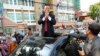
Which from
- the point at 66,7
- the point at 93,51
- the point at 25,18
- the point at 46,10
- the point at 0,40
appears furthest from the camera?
the point at 66,7

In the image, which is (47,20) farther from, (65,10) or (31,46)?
(65,10)

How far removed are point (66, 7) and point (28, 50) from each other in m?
74.4

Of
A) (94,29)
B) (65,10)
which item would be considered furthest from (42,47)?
(65,10)

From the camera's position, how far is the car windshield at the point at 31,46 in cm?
757

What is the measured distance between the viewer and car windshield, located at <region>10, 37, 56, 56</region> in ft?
24.8

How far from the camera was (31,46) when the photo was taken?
305 inches

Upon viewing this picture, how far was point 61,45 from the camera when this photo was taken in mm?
8047

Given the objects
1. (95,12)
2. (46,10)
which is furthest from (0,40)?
(95,12)

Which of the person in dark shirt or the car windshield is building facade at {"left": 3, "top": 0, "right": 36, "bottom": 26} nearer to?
the person in dark shirt

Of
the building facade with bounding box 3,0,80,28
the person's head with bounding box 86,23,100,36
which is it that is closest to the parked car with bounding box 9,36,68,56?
the person's head with bounding box 86,23,100,36

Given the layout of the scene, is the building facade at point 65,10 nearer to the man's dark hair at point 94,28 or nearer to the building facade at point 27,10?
the building facade at point 27,10

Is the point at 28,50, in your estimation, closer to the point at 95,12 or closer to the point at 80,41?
the point at 80,41

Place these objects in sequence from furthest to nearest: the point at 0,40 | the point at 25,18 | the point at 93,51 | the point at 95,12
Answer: the point at 95,12
the point at 25,18
the point at 0,40
the point at 93,51

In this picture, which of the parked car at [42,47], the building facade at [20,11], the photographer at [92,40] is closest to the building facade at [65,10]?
the building facade at [20,11]
